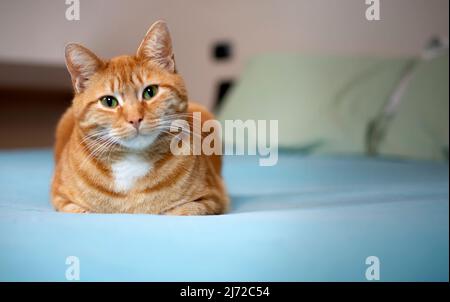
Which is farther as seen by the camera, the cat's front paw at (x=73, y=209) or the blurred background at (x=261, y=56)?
the blurred background at (x=261, y=56)

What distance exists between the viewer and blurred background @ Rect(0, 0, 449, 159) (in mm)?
1579

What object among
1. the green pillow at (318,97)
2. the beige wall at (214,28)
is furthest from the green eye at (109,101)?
the green pillow at (318,97)

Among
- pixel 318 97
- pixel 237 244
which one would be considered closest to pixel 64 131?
pixel 237 244

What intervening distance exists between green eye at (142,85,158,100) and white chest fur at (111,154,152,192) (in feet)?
0.39

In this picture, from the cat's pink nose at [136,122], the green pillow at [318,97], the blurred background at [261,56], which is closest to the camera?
the cat's pink nose at [136,122]

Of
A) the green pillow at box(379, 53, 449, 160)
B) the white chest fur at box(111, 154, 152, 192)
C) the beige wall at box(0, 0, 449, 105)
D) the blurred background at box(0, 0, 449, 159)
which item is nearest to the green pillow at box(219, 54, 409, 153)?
the blurred background at box(0, 0, 449, 159)

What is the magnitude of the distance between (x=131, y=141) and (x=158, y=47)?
18 centimetres

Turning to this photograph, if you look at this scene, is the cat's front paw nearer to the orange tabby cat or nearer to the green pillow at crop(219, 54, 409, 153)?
the orange tabby cat

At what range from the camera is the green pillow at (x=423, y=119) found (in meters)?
1.75

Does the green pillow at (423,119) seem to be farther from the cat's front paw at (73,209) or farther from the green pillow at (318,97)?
the cat's front paw at (73,209)

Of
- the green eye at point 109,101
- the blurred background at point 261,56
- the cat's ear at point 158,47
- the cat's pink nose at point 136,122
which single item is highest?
the blurred background at point 261,56

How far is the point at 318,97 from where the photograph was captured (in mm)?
2074

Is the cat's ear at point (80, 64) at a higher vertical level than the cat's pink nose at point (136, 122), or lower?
higher

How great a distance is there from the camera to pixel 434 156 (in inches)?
68.7
